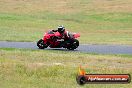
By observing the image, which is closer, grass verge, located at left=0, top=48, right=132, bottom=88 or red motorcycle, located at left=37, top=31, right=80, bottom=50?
grass verge, located at left=0, top=48, right=132, bottom=88

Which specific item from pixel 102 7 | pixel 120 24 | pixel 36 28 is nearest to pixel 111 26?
pixel 120 24

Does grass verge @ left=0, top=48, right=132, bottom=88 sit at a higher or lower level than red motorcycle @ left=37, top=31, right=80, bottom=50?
higher

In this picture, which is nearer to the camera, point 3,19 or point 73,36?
point 73,36

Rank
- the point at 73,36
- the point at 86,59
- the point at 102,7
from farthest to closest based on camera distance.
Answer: the point at 102,7
the point at 73,36
the point at 86,59

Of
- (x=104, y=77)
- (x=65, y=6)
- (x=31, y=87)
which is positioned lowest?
(x=65, y=6)

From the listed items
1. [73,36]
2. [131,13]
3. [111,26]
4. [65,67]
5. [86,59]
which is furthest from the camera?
[131,13]

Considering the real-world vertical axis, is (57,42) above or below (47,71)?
below

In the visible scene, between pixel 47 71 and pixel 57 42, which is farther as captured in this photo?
Result: pixel 57 42

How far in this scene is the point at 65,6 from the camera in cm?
6688

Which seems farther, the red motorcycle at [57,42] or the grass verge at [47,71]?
the red motorcycle at [57,42]

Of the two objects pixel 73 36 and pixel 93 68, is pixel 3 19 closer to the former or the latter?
pixel 73 36

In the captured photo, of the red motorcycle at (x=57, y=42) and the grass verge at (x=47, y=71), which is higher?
the grass verge at (x=47, y=71)

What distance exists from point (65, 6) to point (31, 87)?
55.6 meters

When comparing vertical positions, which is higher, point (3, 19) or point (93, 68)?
point (93, 68)
